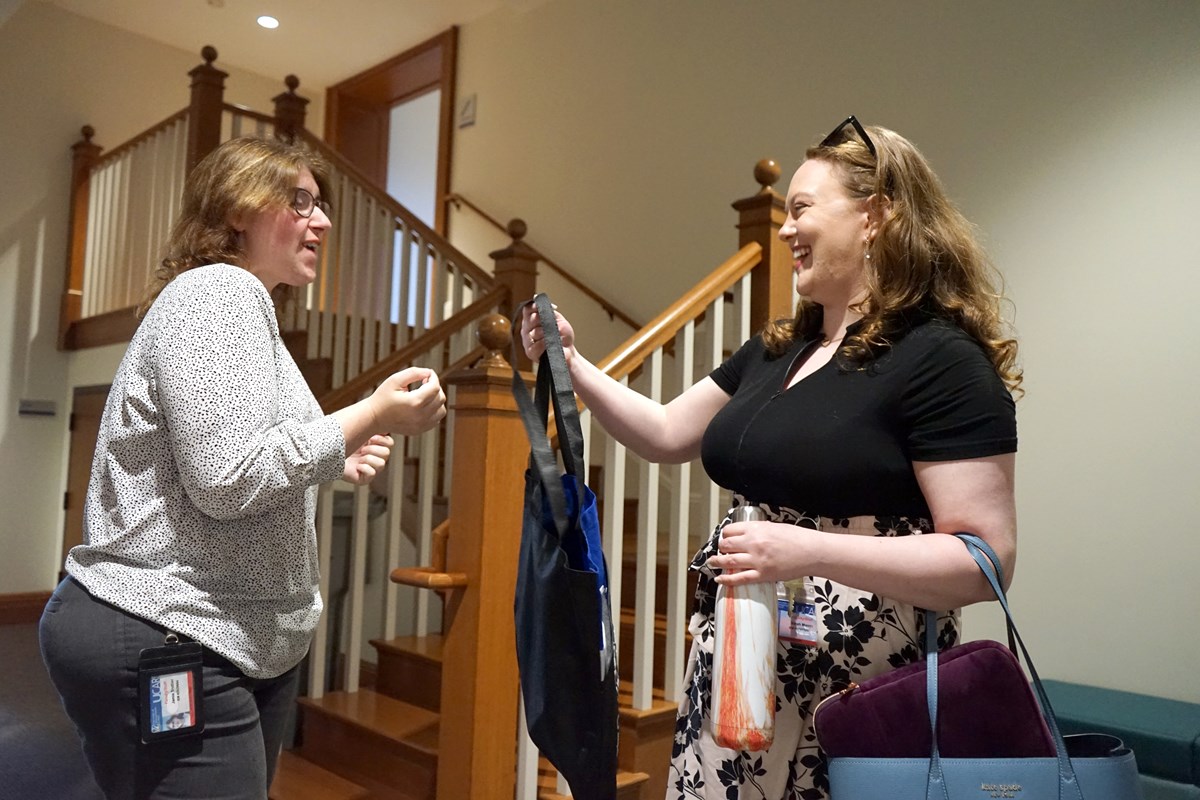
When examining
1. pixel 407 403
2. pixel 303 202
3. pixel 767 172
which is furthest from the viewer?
pixel 767 172

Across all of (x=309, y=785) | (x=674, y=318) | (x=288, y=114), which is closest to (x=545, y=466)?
(x=674, y=318)

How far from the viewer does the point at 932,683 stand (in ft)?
3.24

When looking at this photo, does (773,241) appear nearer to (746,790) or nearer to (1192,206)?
(1192,206)

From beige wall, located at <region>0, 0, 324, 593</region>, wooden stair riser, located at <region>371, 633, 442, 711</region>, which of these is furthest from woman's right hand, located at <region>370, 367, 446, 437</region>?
beige wall, located at <region>0, 0, 324, 593</region>

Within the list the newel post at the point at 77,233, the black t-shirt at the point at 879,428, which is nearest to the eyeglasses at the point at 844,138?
Result: the black t-shirt at the point at 879,428

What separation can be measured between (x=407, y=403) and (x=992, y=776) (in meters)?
0.79

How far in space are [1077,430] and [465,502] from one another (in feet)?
7.33

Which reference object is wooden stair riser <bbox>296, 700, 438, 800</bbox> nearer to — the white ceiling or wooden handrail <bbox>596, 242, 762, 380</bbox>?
wooden handrail <bbox>596, 242, 762, 380</bbox>

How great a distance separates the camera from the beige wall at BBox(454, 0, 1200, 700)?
9.66 feet

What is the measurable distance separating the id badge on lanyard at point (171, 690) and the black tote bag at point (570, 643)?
1.24 feet

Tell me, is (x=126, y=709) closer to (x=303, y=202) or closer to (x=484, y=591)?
(x=303, y=202)

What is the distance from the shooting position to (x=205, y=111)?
4.58 metres

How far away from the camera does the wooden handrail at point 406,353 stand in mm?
2947

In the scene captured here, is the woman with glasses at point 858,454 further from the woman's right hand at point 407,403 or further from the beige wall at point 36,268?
the beige wall at point 36,268
